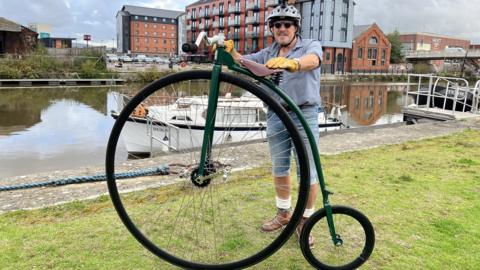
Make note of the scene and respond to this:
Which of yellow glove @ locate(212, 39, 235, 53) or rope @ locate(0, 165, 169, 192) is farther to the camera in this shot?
rope @ locate(0, 165, 169, 192)

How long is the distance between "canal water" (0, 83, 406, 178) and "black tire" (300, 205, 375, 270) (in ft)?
22.8

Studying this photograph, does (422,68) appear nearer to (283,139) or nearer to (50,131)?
(50,131)

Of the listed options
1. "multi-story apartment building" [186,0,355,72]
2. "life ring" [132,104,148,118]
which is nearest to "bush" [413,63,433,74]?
"multi-story apartment building" [186,0,355,72]

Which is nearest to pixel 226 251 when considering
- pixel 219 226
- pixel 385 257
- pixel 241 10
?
pixel 219 226

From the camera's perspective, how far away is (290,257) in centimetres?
273

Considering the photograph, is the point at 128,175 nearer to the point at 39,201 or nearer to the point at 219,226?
the point at 39,201

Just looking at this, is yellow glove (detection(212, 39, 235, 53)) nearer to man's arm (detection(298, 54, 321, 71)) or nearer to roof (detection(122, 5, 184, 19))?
Result: man's arm (detection(298, 54, 321, 71))

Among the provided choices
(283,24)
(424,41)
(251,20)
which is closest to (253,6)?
(251,20)

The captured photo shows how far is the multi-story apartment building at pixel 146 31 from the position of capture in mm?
89688

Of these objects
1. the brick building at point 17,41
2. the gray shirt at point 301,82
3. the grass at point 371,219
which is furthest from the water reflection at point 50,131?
the brick building at point 17,41

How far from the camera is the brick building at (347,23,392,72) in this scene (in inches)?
2344

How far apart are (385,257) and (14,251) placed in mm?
2499

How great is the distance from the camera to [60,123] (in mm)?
16031

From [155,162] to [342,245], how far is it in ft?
12.0
